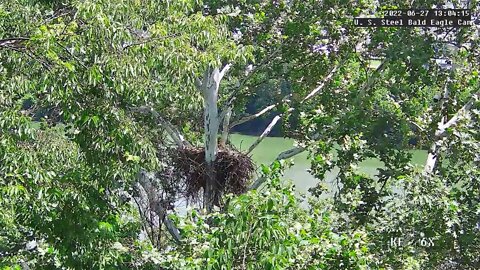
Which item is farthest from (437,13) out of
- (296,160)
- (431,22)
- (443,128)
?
(296,160)

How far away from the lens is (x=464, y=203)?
426 cm

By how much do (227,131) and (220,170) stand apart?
0.67 metres

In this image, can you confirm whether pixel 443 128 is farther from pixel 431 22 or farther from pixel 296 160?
pixel 296 160

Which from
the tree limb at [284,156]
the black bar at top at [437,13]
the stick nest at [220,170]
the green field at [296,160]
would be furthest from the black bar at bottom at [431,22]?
the green field at [296,160]

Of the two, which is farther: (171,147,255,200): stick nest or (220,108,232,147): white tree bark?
(220,108,232,147): white tree bark

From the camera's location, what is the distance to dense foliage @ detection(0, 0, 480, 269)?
2.59 meters

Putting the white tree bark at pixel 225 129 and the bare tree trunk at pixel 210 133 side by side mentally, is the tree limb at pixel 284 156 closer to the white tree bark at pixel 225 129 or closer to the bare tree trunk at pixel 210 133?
the bare tree trunk at pixel 210 133

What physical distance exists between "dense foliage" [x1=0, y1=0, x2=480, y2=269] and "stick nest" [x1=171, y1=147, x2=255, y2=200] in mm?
50

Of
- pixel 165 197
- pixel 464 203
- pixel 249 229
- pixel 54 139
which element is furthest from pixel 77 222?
pixel 464 203

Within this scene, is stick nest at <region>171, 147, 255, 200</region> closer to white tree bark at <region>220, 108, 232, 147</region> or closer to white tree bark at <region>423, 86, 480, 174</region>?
white tree bark at <region>220, 108, 232, 147</region>

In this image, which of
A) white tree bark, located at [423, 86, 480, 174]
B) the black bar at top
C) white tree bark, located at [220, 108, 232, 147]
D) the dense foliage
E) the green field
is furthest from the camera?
the green field

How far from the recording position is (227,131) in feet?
18.6

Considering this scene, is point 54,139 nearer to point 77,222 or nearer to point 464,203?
point 77,222

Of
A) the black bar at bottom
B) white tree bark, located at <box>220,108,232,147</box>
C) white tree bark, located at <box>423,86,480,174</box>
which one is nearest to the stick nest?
white tree bark, located at <box>220,108,232,147</box>
